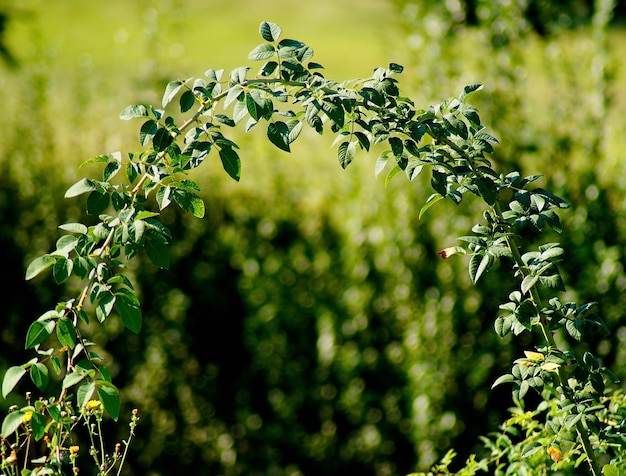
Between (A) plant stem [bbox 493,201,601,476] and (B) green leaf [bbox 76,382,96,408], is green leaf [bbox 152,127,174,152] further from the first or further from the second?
(A) plant stem [bbox 493,201,601,476]

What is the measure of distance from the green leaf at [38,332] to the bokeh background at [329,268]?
7.66ft

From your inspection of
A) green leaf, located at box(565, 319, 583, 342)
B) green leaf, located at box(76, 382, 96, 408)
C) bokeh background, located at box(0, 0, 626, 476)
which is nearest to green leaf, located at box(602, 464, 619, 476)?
green leaf, located at box(565, 319, 583, 342)

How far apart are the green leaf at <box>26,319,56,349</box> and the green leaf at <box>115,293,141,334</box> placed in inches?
4.9

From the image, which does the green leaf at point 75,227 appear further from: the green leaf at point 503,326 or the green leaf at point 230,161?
the green leaf at point 503,326

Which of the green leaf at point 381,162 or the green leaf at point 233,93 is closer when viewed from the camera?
the green leaf at point 233,93

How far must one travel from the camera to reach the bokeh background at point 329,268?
11.6 ft

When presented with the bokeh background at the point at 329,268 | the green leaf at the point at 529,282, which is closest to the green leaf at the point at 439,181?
the green leaf at the point at 529,282

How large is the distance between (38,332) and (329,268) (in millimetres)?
2463

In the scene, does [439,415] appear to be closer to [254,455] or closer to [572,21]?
[254,455]

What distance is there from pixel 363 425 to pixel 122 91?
7.59 ft

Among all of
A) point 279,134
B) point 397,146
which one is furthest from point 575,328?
point 279,134

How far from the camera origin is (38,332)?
4.59 ft

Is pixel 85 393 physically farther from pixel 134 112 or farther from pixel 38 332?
pixel 134 112

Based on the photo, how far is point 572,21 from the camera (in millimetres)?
4152
